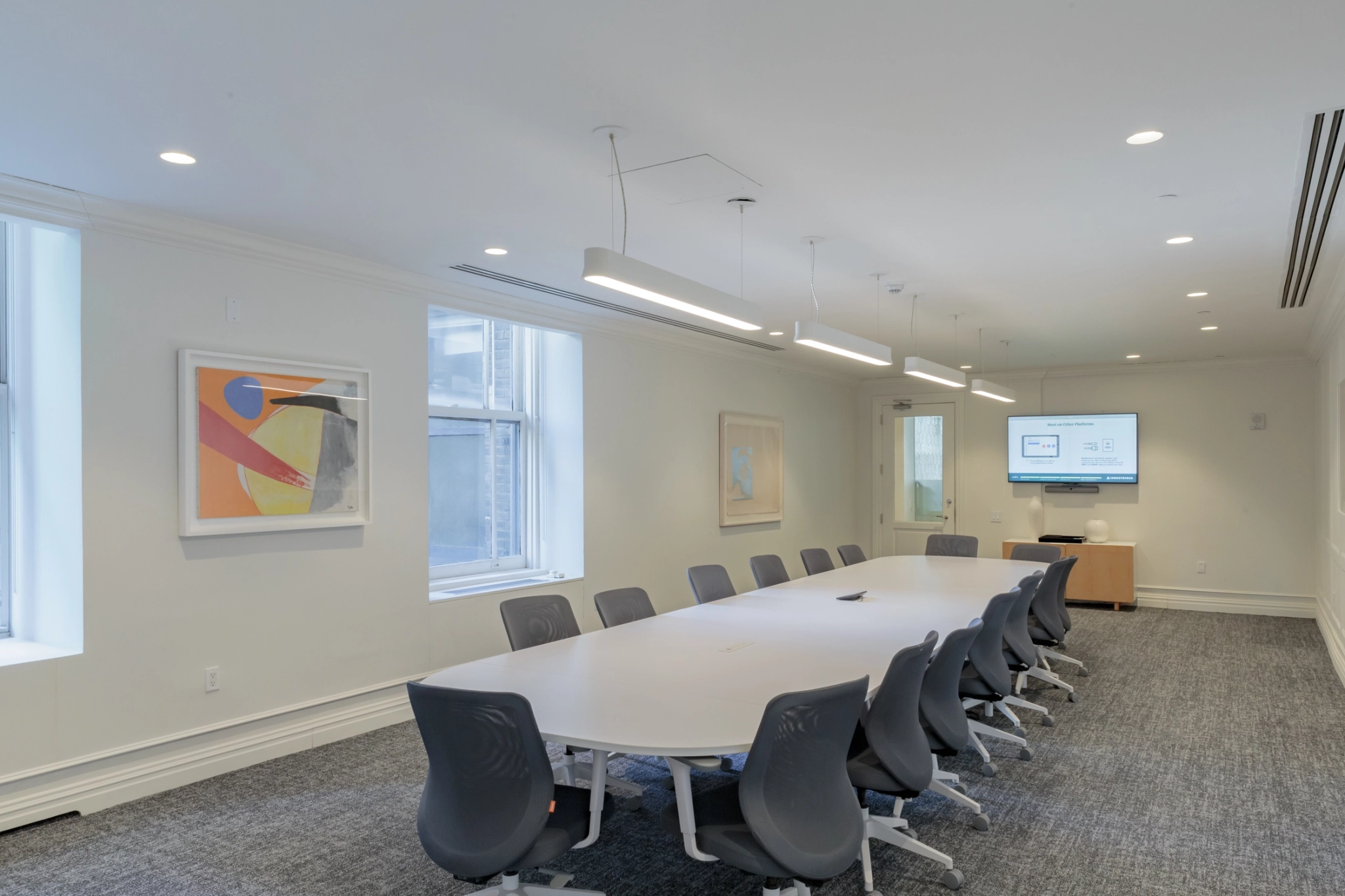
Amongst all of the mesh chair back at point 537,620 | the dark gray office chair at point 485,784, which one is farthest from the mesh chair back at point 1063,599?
the dark gray office chair at point 485,784

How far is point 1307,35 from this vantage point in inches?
89.1

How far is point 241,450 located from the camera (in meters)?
4.16

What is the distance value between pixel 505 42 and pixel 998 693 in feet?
11.2

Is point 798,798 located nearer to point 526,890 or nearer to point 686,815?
point 686,815

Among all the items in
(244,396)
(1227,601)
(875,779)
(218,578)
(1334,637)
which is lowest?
(1227,601)

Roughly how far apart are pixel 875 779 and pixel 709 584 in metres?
2.44

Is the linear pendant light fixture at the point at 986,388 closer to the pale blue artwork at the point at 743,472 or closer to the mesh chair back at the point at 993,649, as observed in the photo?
the pale blue artwork at the point at 743,472

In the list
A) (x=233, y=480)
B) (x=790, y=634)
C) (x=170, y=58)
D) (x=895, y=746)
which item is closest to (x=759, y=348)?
(x=790, y=634)

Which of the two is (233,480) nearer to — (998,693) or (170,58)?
(170,58)

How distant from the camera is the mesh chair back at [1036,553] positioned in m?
6.85

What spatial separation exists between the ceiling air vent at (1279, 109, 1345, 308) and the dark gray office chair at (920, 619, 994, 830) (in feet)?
6.80

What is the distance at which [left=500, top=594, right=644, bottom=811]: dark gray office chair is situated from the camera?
3725 millimetres

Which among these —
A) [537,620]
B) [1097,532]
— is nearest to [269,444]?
[537,620]

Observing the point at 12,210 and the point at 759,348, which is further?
the point at 759,348
